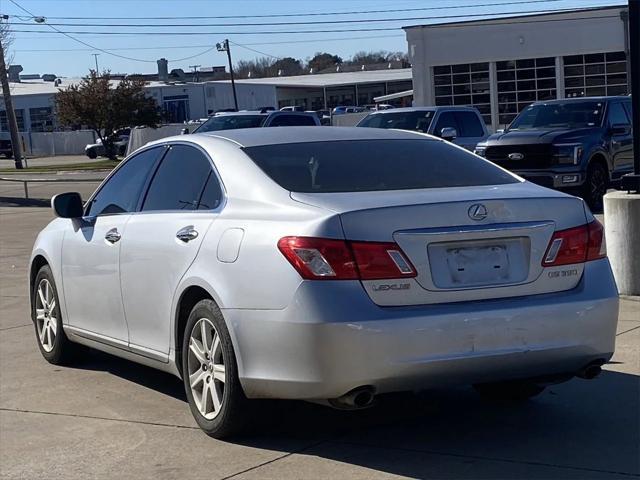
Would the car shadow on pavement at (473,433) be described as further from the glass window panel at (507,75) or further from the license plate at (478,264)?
the glass window panel at (507,75)

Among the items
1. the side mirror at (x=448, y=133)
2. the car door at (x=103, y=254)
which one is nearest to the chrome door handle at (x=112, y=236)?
the car door at (x=103, y=254)

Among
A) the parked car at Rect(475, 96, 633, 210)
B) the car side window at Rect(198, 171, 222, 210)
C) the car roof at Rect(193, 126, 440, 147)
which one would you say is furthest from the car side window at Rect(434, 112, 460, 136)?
the car side window at Rect(198, 171, 222, 210)

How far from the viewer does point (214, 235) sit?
5.85 meters

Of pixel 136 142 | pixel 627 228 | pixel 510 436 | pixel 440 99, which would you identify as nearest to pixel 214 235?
pixel 510 436

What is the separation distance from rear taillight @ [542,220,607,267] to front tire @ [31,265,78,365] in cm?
377

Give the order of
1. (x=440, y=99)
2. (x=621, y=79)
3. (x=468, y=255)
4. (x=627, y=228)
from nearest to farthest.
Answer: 1. (x=468, y=255)
2. (x=627, y=228)
3. (x=621, y=79)
4. (x=440, y=99)

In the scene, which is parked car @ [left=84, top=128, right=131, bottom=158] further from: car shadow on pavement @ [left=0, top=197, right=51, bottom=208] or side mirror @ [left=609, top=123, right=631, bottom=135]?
side mirror @ [left=609, top=123, right=631, bottom=135]

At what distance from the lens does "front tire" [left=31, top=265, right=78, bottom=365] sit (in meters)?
7.88

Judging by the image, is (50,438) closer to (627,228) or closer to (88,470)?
(88,470)

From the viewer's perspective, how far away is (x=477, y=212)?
5.40 m

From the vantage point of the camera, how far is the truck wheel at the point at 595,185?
688 inches

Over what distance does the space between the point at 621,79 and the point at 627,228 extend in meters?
37.6

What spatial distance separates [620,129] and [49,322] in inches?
495

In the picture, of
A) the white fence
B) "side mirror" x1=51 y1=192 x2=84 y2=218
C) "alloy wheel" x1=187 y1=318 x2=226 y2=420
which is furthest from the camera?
the white fence
